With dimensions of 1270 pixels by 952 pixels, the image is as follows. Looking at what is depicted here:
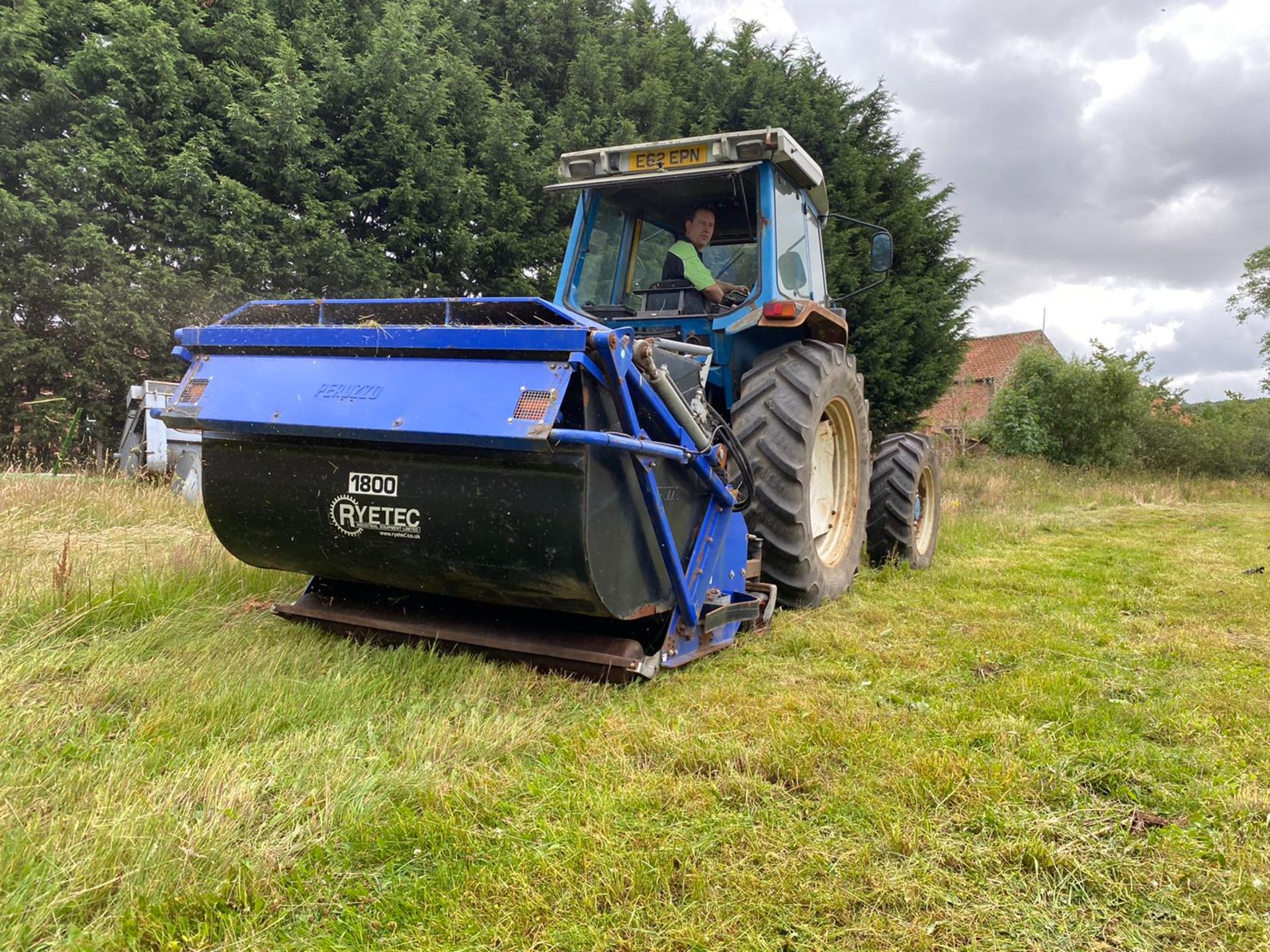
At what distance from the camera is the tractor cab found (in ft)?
13.8

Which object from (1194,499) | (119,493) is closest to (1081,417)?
(1194,499)

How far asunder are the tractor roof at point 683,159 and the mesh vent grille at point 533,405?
207 centimetres

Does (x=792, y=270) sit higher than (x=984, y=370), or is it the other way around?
(x=984, y=370)

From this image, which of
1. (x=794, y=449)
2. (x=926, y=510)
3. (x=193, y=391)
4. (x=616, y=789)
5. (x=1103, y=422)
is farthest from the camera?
(x=1103, y=422)

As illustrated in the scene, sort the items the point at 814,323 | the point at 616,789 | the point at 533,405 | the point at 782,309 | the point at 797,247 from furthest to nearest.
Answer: the point at 797,247
the point at 814,323
the point at 782,309
the point at 533,405
the point at 616,789

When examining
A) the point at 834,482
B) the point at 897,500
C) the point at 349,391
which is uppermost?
the point at 349,391

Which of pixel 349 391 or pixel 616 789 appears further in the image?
pixel 349 391

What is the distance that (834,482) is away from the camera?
4738mm

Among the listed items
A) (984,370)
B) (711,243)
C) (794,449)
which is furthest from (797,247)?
(984,370)

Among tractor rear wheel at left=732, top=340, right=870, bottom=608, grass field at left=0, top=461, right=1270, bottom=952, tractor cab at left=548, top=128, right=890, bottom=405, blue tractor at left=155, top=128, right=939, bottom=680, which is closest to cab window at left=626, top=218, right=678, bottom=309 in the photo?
tractor cab at left=548, top=128, right=890, bottom=405

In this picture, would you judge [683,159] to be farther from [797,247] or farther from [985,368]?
[985,368]

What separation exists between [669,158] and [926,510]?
3251mm

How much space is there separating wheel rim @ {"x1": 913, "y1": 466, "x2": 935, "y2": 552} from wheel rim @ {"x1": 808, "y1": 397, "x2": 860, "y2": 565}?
55.9 inches

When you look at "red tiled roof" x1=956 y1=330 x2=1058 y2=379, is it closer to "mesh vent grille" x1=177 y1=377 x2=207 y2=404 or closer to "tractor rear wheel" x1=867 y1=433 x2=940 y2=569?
"tractor rear wheel" x1=867 y1=433 x2=940 y2=569
